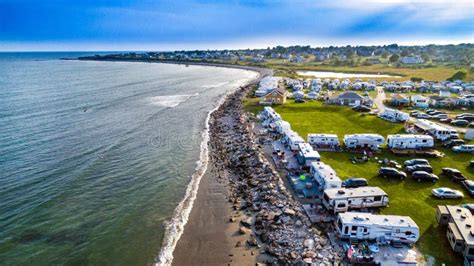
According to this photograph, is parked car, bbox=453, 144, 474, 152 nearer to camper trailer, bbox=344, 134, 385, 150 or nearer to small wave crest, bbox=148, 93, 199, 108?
camper trailer, bbox=344, 134, 385, 150

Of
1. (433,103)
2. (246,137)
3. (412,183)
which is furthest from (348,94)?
(412,183)

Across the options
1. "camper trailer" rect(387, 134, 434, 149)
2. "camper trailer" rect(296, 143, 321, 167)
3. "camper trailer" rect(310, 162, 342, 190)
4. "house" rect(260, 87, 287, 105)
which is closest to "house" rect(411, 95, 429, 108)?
"house" rect(260, 87, 287, 105)

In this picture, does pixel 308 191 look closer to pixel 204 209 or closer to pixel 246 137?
pixel 204 209

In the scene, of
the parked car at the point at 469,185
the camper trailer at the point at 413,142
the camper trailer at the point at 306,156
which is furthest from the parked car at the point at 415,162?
the camper trailer at the point at 306,156

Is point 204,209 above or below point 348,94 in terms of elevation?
below

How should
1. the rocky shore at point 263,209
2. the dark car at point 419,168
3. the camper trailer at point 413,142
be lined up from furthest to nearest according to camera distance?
the camper trailer at point 413,142 → the dark car at point 419,168 → the rocky shore at point 263,209

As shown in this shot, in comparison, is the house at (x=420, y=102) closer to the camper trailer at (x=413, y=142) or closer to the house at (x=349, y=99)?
the house at (x=349, y=99)

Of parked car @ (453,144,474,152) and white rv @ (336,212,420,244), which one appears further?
parked car @ (453,144,474,152)
